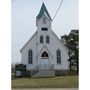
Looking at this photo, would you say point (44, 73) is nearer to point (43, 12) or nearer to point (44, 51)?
point (44, 51)

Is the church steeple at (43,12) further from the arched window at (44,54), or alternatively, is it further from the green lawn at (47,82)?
the green lawn at (47,82)

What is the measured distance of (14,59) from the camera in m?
1.92

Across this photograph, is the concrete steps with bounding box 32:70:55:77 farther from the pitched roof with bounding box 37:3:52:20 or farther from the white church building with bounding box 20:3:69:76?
the pitched roof with bounding box 37:3:52:20

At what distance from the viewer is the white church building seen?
2.11 m

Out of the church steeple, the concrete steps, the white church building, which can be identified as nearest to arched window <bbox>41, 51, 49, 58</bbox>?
the white church building

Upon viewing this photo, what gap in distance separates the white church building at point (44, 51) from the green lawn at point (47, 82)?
81 millimetres

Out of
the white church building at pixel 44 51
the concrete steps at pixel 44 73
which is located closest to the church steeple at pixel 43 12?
the white church building at pixel 44 51

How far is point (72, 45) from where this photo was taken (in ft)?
6.88

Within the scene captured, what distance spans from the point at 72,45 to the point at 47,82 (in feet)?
1.47

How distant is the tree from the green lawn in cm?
16

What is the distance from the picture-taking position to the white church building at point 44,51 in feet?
6.93
